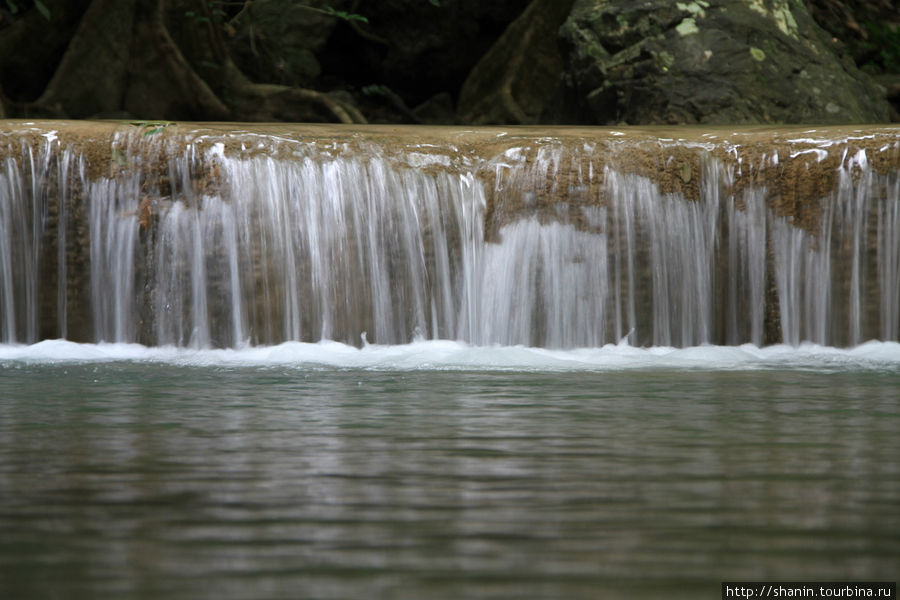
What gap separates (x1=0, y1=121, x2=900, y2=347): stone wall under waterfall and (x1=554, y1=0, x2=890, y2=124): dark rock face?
3506mm

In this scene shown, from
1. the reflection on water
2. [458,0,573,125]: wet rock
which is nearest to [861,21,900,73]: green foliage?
[458,0,573,125]: wet rock

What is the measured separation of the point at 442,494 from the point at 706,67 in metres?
9.30

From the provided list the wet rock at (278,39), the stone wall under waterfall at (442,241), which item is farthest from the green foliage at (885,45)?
the stone wall under waterfall at (442,241)

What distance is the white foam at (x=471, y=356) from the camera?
5812 millimetres

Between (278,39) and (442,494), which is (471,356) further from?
(278,39)

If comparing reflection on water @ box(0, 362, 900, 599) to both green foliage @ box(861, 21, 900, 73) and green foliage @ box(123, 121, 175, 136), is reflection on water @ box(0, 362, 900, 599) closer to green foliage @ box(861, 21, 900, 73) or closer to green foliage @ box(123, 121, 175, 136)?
green foliage @ box(123, 121, 175, 136)

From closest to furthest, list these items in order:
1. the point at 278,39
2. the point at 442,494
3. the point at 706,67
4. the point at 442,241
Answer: the point at 442,494
the point at 442,241
the point at 706,67
the point at 278,39

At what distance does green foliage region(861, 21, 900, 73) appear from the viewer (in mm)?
14078

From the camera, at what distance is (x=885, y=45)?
1423cm

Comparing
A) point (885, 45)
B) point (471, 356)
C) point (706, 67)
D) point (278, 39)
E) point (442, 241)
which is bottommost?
point (471, 356)

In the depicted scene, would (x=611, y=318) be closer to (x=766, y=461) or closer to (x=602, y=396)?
(x=602, y=396)

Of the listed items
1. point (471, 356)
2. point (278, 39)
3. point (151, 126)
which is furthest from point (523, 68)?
point (471, 356)

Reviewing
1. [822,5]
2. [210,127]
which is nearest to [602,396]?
[210,127]

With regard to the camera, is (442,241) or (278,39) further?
(278,39)
